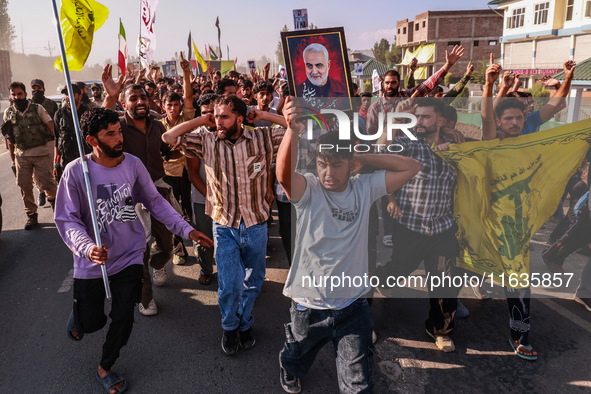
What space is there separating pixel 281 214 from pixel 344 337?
2130mm

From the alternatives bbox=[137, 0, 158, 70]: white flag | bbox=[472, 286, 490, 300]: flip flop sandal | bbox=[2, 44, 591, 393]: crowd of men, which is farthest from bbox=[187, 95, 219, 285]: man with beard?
bbox=[137, 0, 158, 70]: white flag

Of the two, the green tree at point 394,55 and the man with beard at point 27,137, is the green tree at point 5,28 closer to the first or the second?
the green tree at point 394,55

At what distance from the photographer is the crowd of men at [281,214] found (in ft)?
9.07

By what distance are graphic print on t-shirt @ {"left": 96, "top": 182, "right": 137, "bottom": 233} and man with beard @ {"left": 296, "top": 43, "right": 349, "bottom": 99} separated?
148 cm

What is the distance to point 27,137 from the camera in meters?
6.92

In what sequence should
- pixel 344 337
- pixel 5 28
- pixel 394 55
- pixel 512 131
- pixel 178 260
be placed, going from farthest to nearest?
pixel 5 28 < pixel 394 55 < pixel 178 260 < pixel 512 131 < pixel 344 337

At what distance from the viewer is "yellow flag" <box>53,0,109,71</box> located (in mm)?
3406

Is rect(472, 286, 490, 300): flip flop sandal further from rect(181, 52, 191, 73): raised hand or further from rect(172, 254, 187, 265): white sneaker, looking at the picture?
rect(181, 52, 191, 73): raised hand

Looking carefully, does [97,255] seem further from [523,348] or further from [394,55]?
[394,55]

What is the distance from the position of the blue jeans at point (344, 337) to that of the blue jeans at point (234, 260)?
79 cm

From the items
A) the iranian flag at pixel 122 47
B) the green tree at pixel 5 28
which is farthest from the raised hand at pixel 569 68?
the green tree at pixel 5 28

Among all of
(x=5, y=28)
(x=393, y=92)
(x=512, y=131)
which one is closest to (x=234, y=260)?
(x=512, y=131)

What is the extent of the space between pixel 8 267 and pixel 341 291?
4.73m

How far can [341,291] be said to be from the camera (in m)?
2.72
